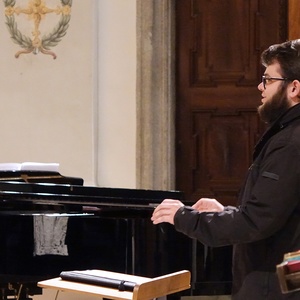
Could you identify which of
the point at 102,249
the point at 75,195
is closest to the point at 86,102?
the point at 75,195

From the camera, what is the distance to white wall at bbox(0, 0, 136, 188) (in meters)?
6.94

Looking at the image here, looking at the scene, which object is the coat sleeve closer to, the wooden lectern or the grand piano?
the wooden lectern

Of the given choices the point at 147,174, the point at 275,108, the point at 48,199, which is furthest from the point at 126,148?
the point at 275,108

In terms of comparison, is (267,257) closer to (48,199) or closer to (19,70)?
(48,199)

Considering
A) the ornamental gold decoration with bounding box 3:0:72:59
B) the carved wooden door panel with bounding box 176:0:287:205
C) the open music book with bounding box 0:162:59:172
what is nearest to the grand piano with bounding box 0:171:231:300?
the open music book with bounding box 0:162:59:172

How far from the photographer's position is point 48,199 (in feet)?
15.6

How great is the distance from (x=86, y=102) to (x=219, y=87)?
3.75ft

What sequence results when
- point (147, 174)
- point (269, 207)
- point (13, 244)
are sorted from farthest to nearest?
point (147, 174), point (13, 244), point (269, 207)

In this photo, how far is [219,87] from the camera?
23.1 feet

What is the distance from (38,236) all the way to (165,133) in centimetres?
256

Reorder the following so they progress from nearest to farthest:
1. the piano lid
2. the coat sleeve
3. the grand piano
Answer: the coat sleeve → the grand piano → the piano lid

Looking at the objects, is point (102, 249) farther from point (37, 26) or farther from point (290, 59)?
point (37, 26)

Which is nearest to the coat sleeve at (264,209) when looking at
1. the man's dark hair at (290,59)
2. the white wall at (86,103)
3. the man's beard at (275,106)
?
the man's beard at (275,106)

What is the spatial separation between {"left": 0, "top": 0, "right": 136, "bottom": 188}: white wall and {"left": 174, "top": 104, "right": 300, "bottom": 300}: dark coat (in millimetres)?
4019
